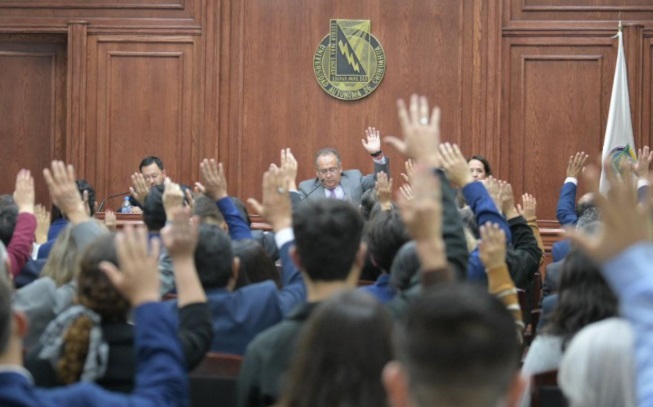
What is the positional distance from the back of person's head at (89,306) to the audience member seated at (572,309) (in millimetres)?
1212

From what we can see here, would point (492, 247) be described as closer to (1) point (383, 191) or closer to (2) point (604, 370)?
(2) point (604, 370)

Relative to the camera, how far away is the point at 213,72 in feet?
32.4

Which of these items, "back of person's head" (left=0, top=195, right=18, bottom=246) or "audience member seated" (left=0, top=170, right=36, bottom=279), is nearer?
"audience member seated" (left=0, top=170, right=36, bottom=279)

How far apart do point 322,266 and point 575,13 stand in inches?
305

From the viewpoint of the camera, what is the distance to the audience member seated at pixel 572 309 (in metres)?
2.90

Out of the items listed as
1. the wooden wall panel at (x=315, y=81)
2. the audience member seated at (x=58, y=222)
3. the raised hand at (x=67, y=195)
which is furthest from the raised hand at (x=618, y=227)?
the wooden wall panel at (x=315, y=81)

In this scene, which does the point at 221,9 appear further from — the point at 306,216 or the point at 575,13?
the point at 306,216

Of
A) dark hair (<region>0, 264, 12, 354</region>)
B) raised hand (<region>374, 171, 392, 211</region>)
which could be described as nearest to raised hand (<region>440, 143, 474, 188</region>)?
raised hand (<region>374, 171, 392, 211</region>)

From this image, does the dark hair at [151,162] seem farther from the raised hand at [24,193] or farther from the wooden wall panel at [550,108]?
the raised hand at [24,193]

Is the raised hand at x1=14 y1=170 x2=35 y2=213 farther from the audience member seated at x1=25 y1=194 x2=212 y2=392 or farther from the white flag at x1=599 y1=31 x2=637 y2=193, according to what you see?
the white flag at x1=599 y1=31 x2=637 y2=193

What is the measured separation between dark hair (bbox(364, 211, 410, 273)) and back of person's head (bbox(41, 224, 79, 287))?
101 centimetres

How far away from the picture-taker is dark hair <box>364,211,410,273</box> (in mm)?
3402

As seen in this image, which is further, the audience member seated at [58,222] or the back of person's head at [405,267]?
the audience member seated at [58,222]

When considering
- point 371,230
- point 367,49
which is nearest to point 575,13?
point 367,49
